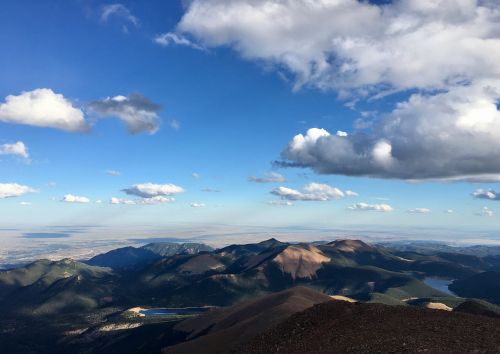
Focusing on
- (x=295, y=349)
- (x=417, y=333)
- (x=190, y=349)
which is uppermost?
(x=417, y=333)

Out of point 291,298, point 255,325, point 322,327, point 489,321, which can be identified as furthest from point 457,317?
point 291,298

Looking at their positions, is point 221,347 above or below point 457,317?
below

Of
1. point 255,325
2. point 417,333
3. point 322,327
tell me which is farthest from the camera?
point 255,325

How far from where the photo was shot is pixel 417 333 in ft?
255

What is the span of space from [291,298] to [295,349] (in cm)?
Answer: 10035

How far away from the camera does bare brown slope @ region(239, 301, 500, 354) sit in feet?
222

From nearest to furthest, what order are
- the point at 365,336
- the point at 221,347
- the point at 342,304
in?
the point at 365,336
the point at 342,304
the point at 221,347

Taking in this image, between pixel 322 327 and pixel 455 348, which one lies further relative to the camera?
pixel 322 327

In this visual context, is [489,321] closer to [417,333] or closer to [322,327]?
[417,333]

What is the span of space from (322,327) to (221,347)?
4828 cm

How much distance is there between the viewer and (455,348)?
209 ft

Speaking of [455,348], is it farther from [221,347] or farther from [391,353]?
[221,347]

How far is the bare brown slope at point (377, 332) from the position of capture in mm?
67562

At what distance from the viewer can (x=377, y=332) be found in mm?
84875
